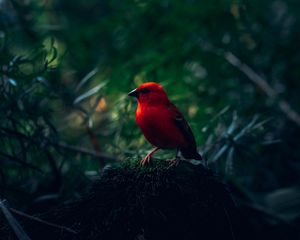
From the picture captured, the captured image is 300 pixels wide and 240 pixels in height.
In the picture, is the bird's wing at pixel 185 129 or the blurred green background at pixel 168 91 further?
the blurred green background at pixel 168 91

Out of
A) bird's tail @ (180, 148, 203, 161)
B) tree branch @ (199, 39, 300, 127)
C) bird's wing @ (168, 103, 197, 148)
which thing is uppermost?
bird's wing @ (168, 103, 197, 148)

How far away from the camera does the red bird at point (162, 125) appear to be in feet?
14.1

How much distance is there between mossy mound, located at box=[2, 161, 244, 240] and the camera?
3135 mm

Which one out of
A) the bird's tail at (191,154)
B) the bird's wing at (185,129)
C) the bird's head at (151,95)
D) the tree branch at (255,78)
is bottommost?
the tree branch at (255,78)

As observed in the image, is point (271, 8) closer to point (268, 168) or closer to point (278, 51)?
point (278, 51)

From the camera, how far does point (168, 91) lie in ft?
18.9

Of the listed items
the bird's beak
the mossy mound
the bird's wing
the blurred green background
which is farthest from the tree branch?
the mossy mound

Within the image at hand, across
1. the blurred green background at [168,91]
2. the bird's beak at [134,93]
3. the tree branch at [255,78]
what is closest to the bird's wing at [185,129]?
the blurred green background at [168,91]

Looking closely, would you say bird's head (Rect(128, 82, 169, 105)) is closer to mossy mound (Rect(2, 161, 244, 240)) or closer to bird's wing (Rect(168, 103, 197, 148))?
bird's wing (Rect(168, 103, 197, 148))

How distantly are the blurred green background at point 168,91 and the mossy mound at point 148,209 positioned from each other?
0.98 metres

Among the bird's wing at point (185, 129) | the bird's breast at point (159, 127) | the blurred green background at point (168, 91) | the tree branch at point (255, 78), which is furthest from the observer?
the tree branch at point (255, 78)

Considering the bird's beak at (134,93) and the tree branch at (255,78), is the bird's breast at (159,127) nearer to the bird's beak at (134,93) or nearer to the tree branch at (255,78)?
the bird's beak at (134,93)

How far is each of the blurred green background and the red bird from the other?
13.5 inches

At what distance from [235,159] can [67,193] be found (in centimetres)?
174
